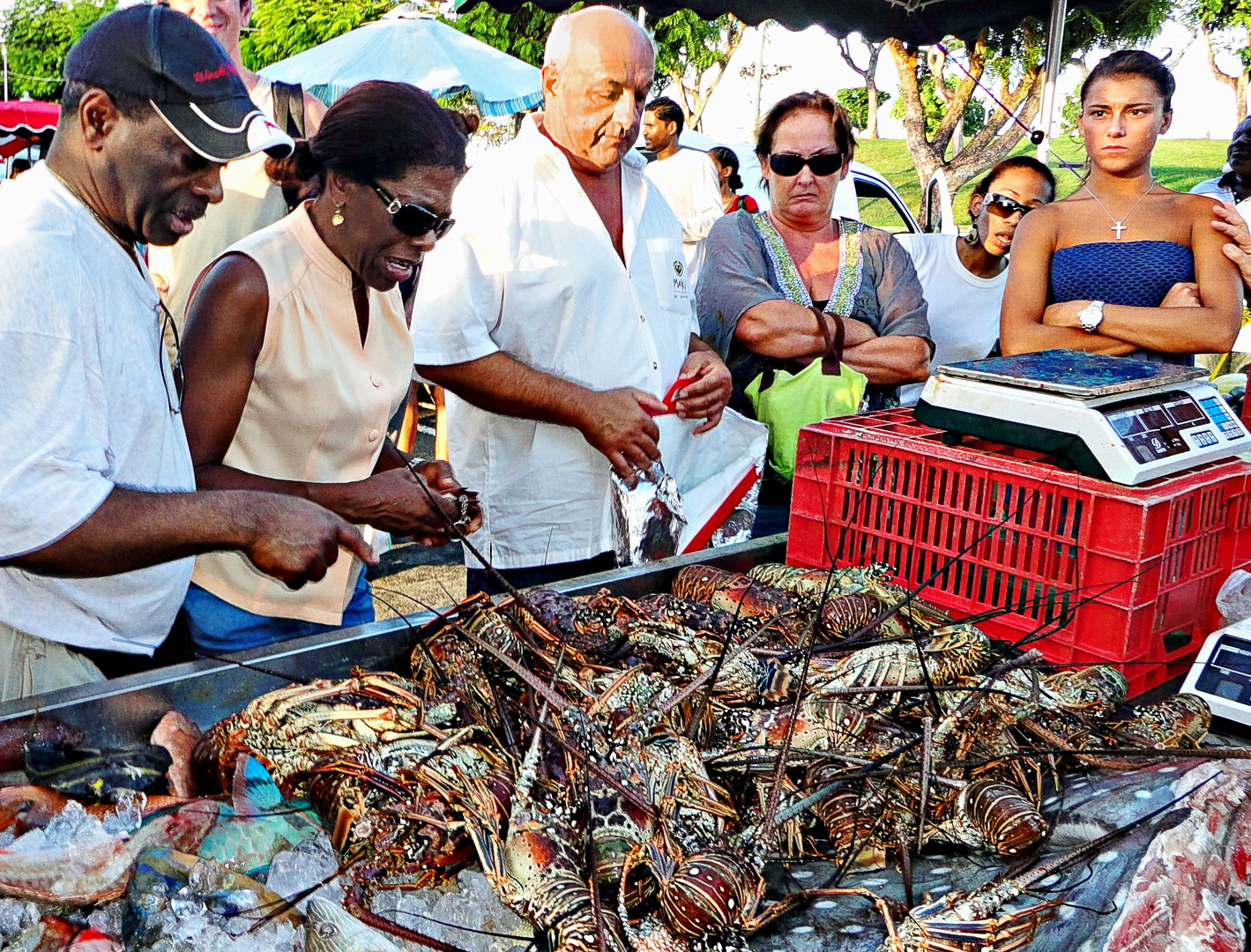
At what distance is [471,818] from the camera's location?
136cm

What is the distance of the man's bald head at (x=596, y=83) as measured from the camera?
2.81 meters

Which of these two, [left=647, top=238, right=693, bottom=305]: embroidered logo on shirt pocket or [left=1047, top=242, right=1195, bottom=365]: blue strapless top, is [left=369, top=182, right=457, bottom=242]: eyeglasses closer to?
[left=647, top=238, right=693, bottom=305]: embroidered logo on shirt pocket

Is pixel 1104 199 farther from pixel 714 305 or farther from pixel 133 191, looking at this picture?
pixel 133 191

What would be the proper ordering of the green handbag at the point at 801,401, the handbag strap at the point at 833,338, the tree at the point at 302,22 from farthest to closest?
the tree at the point at 302,22, the handbag strap at the point at 833,338, the green handbag at the point at 801,401

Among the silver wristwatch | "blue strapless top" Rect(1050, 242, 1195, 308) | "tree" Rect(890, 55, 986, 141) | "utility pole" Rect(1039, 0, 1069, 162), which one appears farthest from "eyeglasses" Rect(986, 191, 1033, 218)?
"tree" Rect(890, 55, 986, 141)

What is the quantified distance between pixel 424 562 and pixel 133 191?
167 inches

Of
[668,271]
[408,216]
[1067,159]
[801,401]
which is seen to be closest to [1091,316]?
[801,401]

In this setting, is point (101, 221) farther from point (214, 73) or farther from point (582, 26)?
point (582, 26)

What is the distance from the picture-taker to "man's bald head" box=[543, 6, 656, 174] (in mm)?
2814

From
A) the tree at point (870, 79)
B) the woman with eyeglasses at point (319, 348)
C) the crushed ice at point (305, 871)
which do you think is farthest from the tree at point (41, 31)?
the crushed ice at point (305, 871)

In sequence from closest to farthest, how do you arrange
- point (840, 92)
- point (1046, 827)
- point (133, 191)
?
point (1046, 827) < point (133, 191) < point (840, 92)

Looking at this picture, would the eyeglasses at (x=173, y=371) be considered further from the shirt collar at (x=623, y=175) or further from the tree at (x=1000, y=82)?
the tree at (x=1000, y=82)

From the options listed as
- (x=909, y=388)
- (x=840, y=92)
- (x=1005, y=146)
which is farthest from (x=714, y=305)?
(x=840, y=92)

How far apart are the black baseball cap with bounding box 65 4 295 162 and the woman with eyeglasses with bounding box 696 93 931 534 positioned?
6.50 feet
